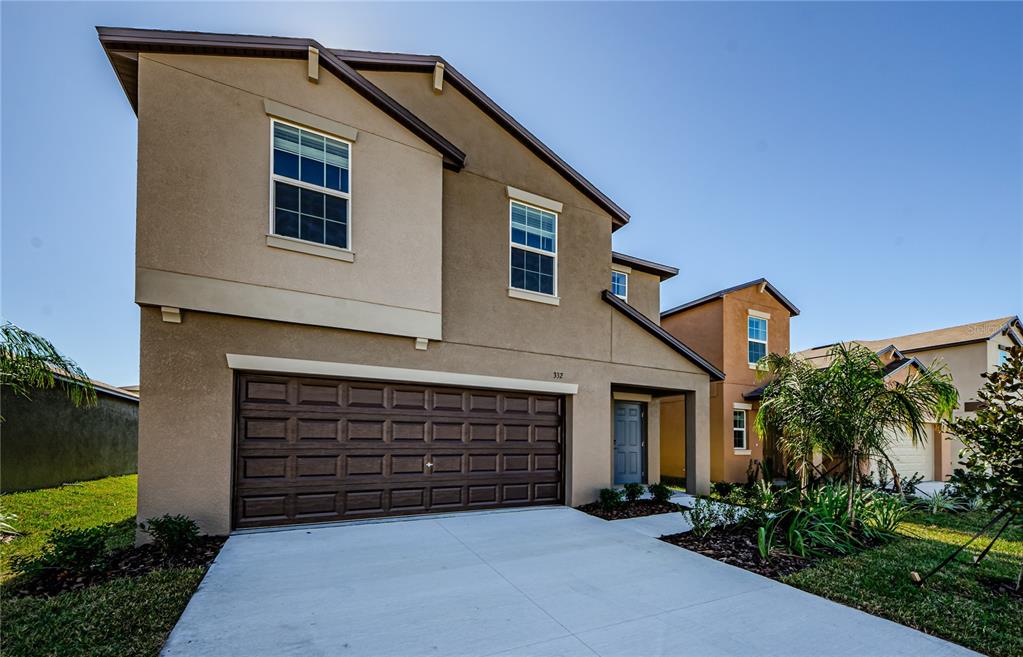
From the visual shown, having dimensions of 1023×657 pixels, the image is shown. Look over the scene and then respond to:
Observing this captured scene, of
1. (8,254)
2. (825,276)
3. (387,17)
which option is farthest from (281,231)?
(825,276)

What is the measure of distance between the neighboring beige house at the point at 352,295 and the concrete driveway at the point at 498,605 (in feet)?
4.69

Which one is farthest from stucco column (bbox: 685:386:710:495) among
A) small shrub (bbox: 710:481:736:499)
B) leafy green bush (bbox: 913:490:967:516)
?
leafy green bush (bbox: 913:490:967:516)

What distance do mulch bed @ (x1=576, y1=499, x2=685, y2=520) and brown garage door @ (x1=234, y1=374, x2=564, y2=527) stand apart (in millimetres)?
887

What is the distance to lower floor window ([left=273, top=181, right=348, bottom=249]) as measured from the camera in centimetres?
772

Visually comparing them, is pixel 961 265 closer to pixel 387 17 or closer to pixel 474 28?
pixel 474 28

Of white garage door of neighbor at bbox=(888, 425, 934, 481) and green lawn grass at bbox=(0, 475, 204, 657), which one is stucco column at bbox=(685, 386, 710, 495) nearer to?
white garage door of neighbor at bbox=(888, 425, 934, 481)

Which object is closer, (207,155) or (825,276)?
(207,155)

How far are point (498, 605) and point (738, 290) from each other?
560 inches

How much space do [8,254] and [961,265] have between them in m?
23.7

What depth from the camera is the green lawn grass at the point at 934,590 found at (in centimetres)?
438

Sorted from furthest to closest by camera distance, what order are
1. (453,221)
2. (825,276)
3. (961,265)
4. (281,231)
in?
(825,276) < (961,265) < (453,221) < (281,231)

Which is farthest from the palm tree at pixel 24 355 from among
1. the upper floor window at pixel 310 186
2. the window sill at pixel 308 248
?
the upper floor window at pixel 310 186

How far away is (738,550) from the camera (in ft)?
22.6

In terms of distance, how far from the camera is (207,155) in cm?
718
